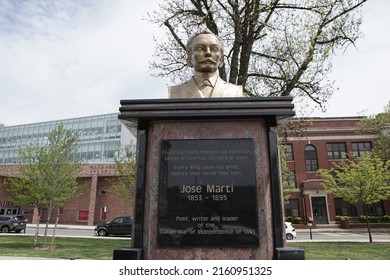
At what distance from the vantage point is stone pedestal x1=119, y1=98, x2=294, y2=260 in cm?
348

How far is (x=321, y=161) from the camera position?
3453cm

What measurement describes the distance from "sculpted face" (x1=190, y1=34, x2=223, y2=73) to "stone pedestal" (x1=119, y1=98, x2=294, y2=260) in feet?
3.40

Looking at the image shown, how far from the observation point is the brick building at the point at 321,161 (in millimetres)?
32656

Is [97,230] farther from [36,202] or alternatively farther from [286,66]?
[286,66]

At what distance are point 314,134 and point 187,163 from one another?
34.6 metres

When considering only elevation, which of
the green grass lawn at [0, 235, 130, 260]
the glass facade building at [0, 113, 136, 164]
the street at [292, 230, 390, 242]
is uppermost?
the glass facade building at [0, 113, 136, 164]

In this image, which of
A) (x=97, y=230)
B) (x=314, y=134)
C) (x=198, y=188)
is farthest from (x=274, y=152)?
(x=314, y=134)

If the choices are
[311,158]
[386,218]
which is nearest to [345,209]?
[386,218]

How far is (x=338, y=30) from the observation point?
43.5 ft

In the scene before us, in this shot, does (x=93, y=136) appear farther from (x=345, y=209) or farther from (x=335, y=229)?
(x=345, y=209)

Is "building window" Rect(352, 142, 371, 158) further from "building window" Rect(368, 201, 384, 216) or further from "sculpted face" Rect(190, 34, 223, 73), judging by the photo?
"sculpted face" Rect(190, 34, 223, 73)

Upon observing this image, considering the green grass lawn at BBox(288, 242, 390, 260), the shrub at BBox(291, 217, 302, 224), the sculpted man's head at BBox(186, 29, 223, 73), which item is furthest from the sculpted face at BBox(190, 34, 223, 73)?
the shrub at BBox(291, 217, 302, 224)

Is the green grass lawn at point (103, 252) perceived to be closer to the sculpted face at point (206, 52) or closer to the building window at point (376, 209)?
the sculpted face at point (206, 52)

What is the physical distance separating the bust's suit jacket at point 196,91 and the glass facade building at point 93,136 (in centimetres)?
3582
